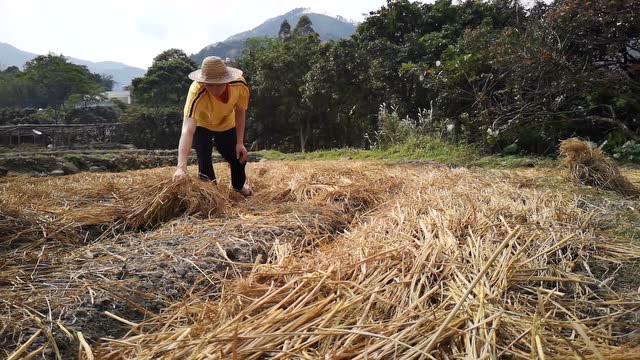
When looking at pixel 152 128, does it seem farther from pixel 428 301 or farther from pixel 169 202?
pixel 428 301

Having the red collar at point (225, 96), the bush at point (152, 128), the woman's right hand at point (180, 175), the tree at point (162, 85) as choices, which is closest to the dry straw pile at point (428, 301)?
the woman's right hand at point (180, 175)

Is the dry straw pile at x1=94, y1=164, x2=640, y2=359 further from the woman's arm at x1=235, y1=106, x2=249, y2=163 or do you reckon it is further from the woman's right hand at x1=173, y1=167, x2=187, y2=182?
the woman's arm at x1=235, y1=106, x2=249, y2=163

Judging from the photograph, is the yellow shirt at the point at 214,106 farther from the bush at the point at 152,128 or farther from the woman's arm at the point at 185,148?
the bush at the point at 152,128

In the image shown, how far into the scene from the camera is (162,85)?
26.9 m

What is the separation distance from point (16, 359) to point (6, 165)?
6029 millimetres

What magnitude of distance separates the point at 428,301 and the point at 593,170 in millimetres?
2271

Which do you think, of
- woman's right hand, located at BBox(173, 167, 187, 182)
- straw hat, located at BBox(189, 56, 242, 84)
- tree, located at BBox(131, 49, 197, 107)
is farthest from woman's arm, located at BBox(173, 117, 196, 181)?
tree, located at BBox(131, 49, 197, 107)

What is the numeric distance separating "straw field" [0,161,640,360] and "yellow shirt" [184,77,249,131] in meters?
0.79

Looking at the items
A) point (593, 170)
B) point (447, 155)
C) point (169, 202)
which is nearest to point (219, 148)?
point (169, 202)

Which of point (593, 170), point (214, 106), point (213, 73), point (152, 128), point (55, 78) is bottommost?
point (152, 128)

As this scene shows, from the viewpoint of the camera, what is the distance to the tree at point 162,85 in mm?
26625

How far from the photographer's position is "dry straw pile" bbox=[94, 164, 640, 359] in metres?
0.99

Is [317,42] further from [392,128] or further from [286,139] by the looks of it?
[392,128]

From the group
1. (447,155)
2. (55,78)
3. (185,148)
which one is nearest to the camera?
(185,148)
